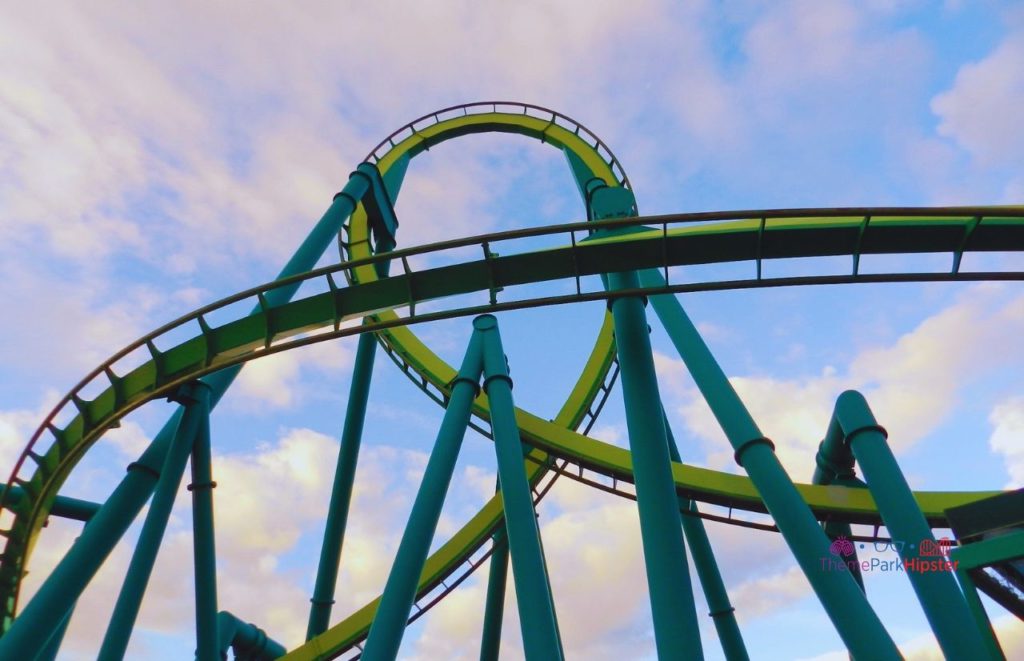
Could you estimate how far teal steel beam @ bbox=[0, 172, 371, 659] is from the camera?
7.17 metres

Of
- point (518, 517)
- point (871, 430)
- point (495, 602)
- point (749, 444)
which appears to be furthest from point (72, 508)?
point (871, 430)

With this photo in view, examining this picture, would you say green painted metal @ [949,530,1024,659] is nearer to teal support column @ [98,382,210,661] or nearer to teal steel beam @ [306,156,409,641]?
teal support column @ [98,382,210,661]

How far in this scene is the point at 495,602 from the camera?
39.8 feet

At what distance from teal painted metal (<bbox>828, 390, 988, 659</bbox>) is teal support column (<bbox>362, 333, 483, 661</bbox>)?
4508 millimetres

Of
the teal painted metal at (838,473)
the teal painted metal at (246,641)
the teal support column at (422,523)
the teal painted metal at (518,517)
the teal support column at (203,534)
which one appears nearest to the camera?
the teal painted metal at (518,517)

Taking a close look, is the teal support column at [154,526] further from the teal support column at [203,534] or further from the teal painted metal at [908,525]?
the teal painted metal at [908,525]

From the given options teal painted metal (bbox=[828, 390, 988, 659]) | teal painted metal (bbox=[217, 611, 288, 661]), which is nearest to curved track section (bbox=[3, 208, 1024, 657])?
teal painted metal (bbox=[828, 390, 988, 659])

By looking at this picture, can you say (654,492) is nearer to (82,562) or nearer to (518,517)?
(518,517)

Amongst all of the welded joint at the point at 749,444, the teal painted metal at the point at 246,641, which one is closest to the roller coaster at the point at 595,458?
the welded joint at the point at 749,444

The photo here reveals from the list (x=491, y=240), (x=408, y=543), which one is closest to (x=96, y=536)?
(x=408, y=543)

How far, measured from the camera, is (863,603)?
6.37 meters

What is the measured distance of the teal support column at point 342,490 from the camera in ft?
39.3

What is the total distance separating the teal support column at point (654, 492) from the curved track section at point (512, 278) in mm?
748

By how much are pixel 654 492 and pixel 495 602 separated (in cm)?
604
